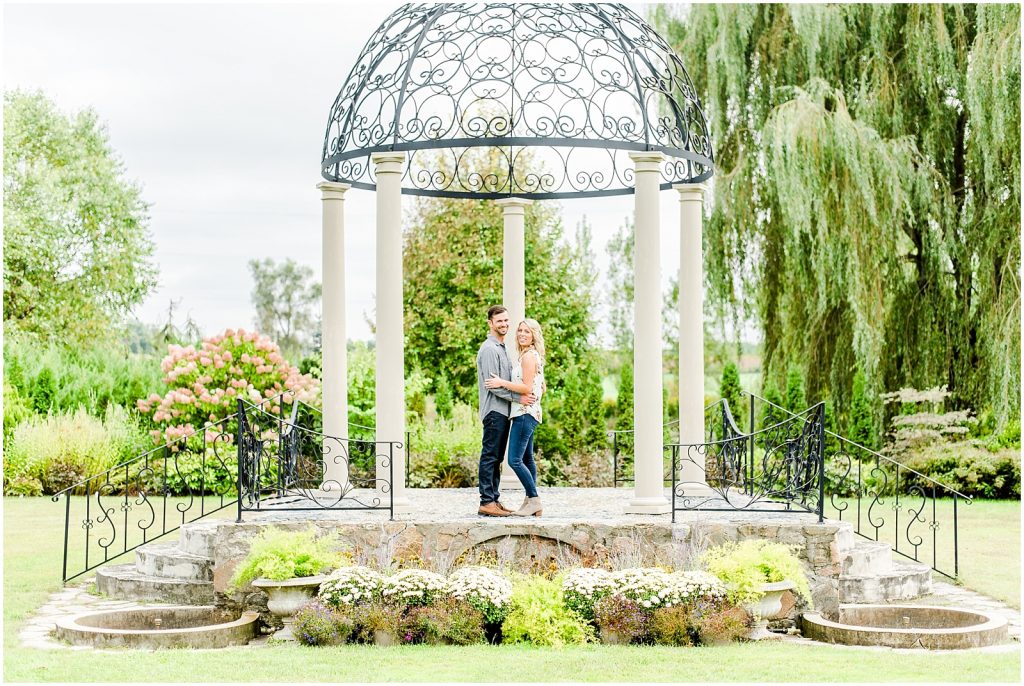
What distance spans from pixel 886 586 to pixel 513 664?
12.3ft

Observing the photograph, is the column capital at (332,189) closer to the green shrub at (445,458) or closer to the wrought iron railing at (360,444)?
the wrought iron railing at (360,444)

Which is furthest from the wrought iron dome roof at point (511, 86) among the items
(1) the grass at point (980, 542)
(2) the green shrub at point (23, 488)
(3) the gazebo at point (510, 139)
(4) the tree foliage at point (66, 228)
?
(4) the tree foliage at point (66, 228)

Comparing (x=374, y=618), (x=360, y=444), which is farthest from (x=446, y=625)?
(x=360, y=444)

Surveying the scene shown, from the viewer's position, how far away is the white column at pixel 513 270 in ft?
38.0

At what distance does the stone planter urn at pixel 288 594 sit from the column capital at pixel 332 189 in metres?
3.75

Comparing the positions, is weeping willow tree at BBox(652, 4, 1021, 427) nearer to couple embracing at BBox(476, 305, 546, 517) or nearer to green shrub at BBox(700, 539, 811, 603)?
couple embracing at BBox(476, 305, 546, 517)

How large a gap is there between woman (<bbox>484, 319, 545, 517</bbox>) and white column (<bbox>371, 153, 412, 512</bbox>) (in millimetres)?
884

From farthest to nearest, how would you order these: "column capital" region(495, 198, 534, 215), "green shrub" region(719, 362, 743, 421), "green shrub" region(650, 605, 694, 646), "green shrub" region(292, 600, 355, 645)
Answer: "green shrub" region(719, 362, 743, 421), "column capital" region(495, 198, 534, 215), "green shrub" region(292, 600, 355, 645), "green shrub" region(650, 605, 694, 646)

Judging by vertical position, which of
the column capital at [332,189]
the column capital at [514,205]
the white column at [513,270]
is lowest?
the white column at [513,270]

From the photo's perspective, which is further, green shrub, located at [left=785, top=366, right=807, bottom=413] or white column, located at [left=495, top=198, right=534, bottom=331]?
green shrub, located at [left=785, top=366, right=807, bottom=413]

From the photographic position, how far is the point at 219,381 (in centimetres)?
1761

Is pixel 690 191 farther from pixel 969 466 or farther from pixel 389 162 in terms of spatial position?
pixel 969 466

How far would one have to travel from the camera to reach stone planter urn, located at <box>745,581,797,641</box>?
312 inches

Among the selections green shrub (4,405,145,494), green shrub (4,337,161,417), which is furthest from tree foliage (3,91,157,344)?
green shrub (4,405,145,494)
